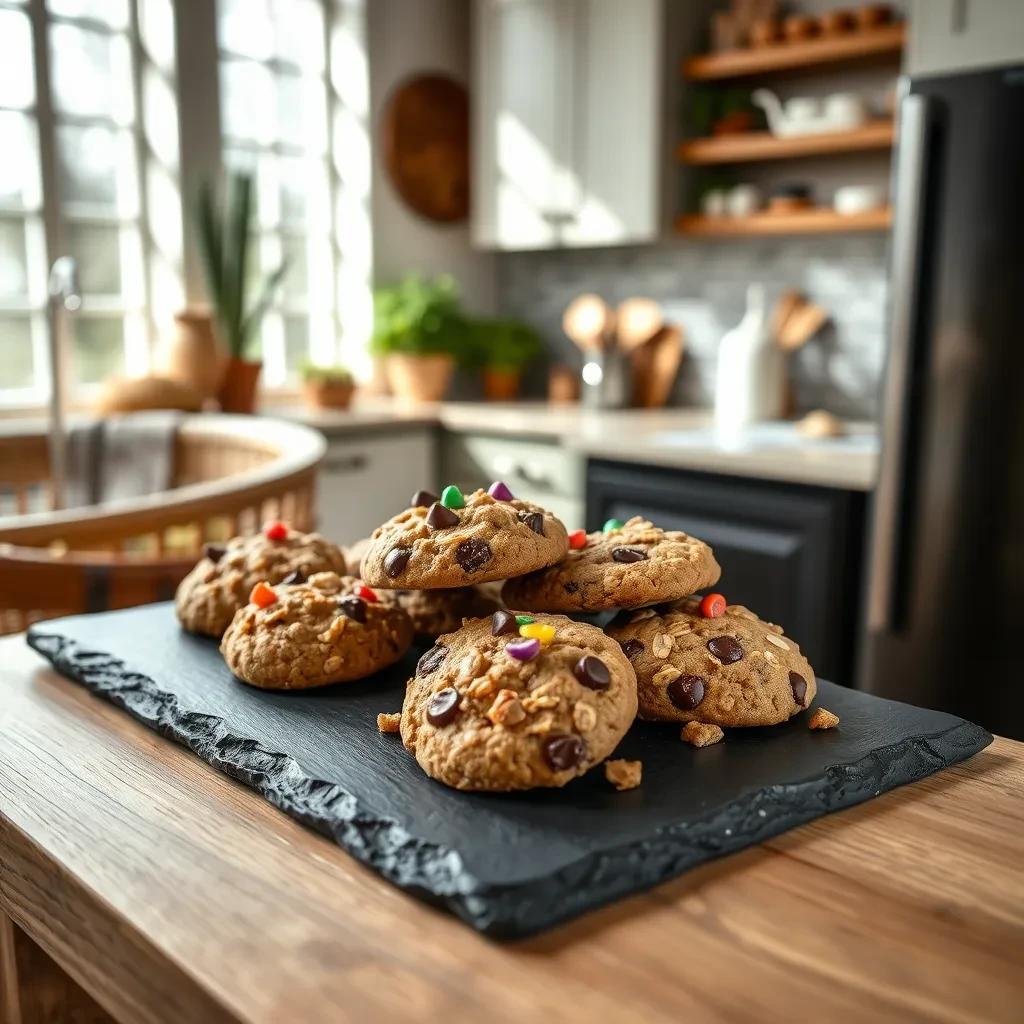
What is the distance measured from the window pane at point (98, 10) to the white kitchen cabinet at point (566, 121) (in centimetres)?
121

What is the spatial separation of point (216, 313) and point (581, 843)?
3153 millimetres

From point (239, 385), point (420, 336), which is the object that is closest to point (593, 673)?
point (239, 385)

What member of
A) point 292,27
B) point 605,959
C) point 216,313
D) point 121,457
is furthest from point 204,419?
point 605,959

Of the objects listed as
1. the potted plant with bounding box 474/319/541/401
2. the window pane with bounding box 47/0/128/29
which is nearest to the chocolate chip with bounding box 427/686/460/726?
the window pane with bounding box 47/0/128/29

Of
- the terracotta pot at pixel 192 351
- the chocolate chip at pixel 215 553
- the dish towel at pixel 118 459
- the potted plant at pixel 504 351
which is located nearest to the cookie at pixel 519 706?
the chocolate chip at pixel 215 553

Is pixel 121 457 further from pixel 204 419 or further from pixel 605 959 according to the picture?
A: pixel 605 959

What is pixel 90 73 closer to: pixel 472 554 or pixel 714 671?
pixel 472 554

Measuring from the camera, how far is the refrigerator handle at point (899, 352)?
7.54ft

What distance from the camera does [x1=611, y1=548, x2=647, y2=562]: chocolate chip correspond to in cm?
102

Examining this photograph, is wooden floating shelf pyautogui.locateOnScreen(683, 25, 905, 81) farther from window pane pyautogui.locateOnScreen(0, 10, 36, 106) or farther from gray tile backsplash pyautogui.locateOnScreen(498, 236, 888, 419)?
window pane pyautogui.locateOnScreen(0, 10, 36, 106)

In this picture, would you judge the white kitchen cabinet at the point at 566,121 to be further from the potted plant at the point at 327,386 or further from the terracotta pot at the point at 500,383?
the potted plant at the point at 327,386

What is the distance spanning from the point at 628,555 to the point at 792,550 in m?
1.65

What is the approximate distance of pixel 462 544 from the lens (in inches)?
38.8

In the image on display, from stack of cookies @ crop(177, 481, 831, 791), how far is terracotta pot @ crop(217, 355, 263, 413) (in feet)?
7.97
